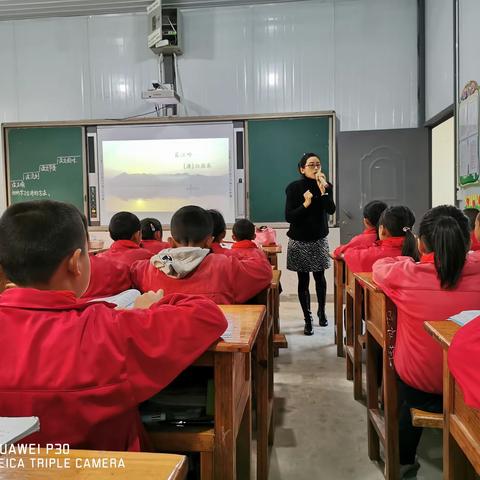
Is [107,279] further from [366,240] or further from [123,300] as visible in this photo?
[366,240]

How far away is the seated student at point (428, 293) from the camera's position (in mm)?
1357

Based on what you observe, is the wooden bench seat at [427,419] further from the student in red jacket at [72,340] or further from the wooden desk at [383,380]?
the student in red jacket at [72,340]

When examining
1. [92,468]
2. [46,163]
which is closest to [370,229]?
[92,468]

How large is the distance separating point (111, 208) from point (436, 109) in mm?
3530

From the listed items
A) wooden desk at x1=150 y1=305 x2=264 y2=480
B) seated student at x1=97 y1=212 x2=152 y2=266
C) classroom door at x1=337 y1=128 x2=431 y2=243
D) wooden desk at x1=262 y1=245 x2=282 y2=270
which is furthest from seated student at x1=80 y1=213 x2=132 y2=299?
classroom door at x1=337 y1=128 x2=431 y2=243

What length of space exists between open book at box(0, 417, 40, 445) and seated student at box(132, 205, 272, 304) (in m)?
0.89

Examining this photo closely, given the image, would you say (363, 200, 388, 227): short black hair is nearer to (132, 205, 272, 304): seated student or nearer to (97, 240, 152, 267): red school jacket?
(132, 205, 272, 304): seated student

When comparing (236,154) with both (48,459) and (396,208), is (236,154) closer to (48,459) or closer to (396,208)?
(396,208)

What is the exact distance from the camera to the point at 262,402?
1702 mm

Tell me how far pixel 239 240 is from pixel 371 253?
0.78 m

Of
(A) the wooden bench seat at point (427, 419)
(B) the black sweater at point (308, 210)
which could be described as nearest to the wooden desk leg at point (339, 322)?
(B) the black sweater at point (308, 210)

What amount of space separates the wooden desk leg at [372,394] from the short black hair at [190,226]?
0.85 metres

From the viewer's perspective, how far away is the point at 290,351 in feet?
10.5

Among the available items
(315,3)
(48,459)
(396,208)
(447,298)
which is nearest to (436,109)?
(315,3)
